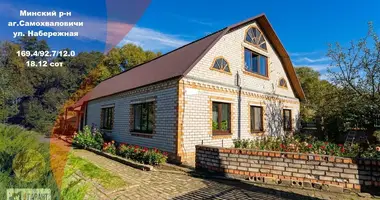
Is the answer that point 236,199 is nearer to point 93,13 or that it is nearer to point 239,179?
point 239,179

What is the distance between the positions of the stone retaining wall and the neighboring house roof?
386cm

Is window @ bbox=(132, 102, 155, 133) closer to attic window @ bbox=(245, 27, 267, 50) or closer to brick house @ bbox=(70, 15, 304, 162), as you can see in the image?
brick house @ bbox=(70, 15, 304, 162)

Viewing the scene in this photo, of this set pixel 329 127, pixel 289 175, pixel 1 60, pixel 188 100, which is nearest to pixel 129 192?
pixel 289 175

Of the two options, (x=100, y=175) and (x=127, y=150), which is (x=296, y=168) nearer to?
(x=100, y=175)

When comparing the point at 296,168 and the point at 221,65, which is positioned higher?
the point at 221,65

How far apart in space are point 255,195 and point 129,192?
2964 millimetres

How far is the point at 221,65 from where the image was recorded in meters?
11.2

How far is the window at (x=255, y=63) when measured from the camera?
43.3 ft

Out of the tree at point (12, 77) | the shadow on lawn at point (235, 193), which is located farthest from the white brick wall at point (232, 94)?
the tree at point (12, 77)

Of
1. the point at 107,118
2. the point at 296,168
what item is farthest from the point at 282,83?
the point at 107,118

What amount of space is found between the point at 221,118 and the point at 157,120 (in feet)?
10.2

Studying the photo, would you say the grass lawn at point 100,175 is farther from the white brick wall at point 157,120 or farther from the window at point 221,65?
the window at point 221,65

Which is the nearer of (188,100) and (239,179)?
(239,179)

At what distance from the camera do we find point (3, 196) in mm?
2740
